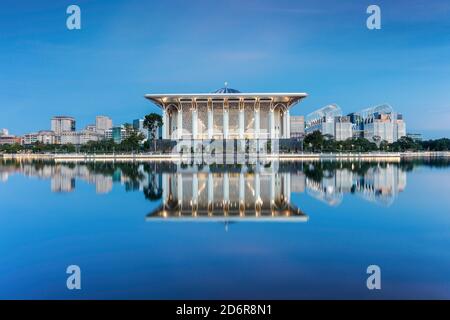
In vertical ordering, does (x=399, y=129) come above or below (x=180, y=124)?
above

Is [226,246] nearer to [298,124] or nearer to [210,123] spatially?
[210,123]

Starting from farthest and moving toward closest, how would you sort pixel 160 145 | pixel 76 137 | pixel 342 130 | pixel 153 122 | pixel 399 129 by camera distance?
pixel 76 137 → pixel 399 129 → pixel 342 130 → pixel 160 145 → pixel 153 122

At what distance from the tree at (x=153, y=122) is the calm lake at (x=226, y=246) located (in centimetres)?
3638

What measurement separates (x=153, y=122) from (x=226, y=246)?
42.5 meters

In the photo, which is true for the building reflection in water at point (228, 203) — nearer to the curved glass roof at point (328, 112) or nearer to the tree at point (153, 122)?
the tree at point (153, 122)

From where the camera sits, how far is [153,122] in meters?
46.9

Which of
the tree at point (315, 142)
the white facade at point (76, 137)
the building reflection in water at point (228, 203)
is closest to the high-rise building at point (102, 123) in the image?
the white facade at point (76, 137)

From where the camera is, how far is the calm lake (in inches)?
160

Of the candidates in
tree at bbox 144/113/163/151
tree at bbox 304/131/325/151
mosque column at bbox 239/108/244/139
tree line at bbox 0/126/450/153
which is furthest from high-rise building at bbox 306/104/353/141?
tree at bbox 144/113/163/151

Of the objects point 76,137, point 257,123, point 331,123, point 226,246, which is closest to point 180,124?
point 257,123

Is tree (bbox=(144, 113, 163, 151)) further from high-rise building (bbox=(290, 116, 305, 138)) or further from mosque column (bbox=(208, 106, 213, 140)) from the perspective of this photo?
high-rise building (bbox=(290, 116, 305, 138))

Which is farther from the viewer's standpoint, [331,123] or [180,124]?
[331,123]

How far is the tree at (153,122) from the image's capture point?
46.3 metres

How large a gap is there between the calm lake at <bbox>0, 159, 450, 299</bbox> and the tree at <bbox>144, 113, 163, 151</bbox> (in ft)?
119
